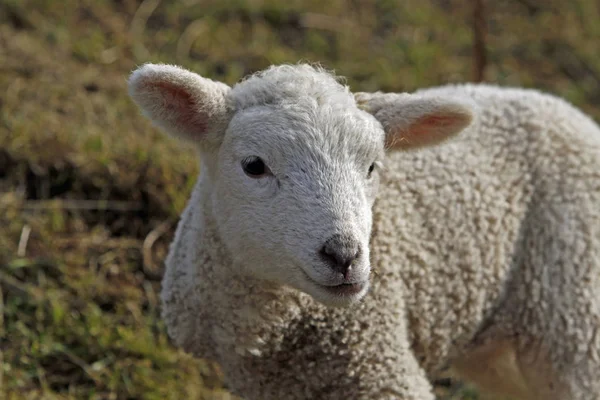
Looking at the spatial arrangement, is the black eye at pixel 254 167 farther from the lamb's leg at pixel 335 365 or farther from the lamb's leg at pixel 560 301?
the lamb's leg at pixel 560 301

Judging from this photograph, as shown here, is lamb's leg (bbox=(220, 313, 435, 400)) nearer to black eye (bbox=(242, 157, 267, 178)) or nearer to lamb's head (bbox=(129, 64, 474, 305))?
lamb's head (bbox=(129, 64, 474, 305))

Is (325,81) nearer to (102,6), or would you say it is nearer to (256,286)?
(256,286)

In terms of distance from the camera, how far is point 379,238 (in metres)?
3.64

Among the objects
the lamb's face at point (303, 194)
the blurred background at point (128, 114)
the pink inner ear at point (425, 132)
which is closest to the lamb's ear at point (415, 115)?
the pink inner ear at point (425, 132)

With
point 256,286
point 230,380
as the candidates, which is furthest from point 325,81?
point 230,380

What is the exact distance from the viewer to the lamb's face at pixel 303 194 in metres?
3.00

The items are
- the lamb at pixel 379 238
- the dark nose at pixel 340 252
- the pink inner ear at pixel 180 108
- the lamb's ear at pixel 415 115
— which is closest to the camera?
the dark nose at pixel 340 252

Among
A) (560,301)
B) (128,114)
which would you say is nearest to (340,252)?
(560,301)

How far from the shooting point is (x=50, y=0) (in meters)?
6.95

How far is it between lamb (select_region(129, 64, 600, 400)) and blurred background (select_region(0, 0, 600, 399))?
1.11 meters

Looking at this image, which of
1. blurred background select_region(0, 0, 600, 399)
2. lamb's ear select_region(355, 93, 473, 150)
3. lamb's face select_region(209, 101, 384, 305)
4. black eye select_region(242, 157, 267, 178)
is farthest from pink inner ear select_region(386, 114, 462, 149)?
blurred background select_region(0, 0, 600, 399)

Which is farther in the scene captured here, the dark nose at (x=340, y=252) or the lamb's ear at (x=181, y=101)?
the lamb's ear at (x=181, y=101)

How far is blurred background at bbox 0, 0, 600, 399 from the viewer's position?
15.4ft

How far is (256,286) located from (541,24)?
533cm
